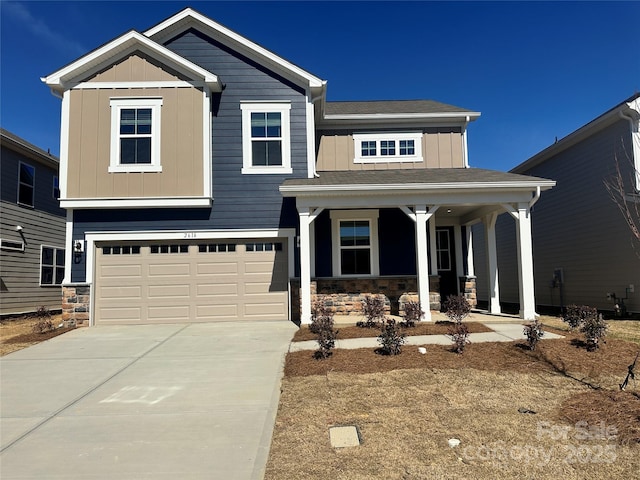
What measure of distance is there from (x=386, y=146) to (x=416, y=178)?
286 cm

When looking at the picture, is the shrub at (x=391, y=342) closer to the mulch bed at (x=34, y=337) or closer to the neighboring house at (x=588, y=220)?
the mulch bed at (x=34, y=337)

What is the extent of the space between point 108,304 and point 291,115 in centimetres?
641

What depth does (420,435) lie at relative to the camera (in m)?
4.26

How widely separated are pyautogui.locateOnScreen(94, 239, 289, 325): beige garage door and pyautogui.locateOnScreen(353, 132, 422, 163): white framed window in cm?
411

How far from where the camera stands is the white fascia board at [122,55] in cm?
1088

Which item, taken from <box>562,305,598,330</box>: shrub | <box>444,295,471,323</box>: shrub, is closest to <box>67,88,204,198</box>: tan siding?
<box>444,295,471,323</box>: shrub

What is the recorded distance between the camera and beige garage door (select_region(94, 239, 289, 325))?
1111 centimetres

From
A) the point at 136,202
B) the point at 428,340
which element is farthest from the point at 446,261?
the point at 136,202

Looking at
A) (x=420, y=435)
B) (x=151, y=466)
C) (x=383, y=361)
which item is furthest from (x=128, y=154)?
(x=420, y=435)

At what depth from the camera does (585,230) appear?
1406 cm

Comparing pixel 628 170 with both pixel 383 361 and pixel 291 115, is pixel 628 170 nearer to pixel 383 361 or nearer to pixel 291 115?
pixel 291 115

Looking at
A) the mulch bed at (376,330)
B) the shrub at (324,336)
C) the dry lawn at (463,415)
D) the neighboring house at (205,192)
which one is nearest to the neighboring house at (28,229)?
the neighboring house at (205,192)

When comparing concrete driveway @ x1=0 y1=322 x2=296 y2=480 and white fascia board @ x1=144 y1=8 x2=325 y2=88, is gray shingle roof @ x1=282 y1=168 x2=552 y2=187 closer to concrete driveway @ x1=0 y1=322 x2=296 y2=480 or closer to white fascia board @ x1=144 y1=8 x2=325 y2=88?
white fascia board @ x1=144 y1=8 x2=325 y2=88

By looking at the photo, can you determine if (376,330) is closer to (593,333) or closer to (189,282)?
(593,333)
